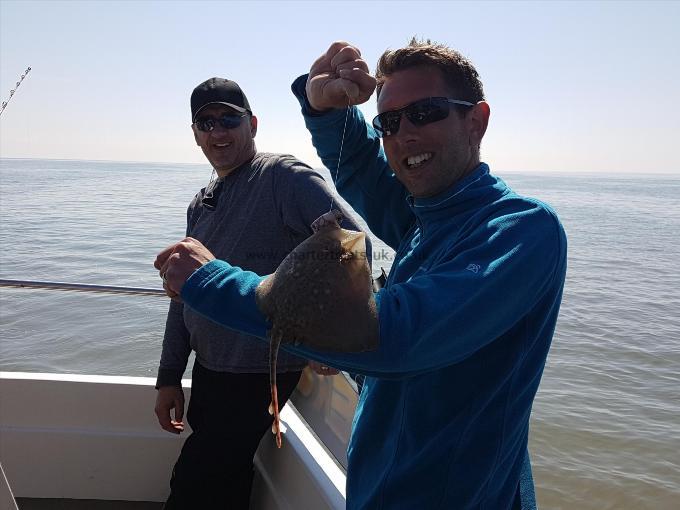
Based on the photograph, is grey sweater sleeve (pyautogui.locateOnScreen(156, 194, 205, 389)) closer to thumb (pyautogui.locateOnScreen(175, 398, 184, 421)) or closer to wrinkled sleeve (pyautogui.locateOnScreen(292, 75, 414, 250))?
thumb (pyautogui.locateOnScreen(175, 398, 184, 421))

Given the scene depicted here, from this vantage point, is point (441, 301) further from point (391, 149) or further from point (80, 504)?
point (80, 504)

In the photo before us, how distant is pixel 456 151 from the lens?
1.66 meters

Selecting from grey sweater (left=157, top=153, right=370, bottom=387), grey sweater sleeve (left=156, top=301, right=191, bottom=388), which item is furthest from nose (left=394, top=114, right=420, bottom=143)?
grey sweater sleeve (left=156, top=301, right=191, bottom=388)

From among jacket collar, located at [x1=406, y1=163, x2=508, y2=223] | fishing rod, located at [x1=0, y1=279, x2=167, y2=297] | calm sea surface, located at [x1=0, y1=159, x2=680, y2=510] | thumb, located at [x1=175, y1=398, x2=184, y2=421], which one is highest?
jacket collar, located at [x1=406, y1=163, x2=508, y2=223]

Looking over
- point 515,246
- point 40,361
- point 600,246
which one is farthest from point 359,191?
point 600,246

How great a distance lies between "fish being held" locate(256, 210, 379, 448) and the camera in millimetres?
1154

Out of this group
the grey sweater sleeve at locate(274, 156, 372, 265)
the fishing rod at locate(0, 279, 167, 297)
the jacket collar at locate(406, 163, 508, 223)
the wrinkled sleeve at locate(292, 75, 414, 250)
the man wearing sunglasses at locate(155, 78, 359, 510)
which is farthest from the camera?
the fishing rod at locate(0, 279, 167, 297)

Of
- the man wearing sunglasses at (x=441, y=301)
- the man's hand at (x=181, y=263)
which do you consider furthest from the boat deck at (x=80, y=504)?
the man's hand at (x=181, y=263)

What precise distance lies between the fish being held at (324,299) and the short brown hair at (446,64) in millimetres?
649

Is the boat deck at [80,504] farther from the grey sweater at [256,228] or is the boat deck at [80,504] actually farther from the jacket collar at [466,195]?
the jacket collar at [466,195]

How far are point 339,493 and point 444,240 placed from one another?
4.97 ft

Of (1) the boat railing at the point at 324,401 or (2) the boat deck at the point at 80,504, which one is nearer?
(1) the boat railing at the point at 324,401

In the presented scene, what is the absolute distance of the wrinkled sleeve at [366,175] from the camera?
217 centimetres

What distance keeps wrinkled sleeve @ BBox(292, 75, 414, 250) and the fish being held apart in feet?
2.92
